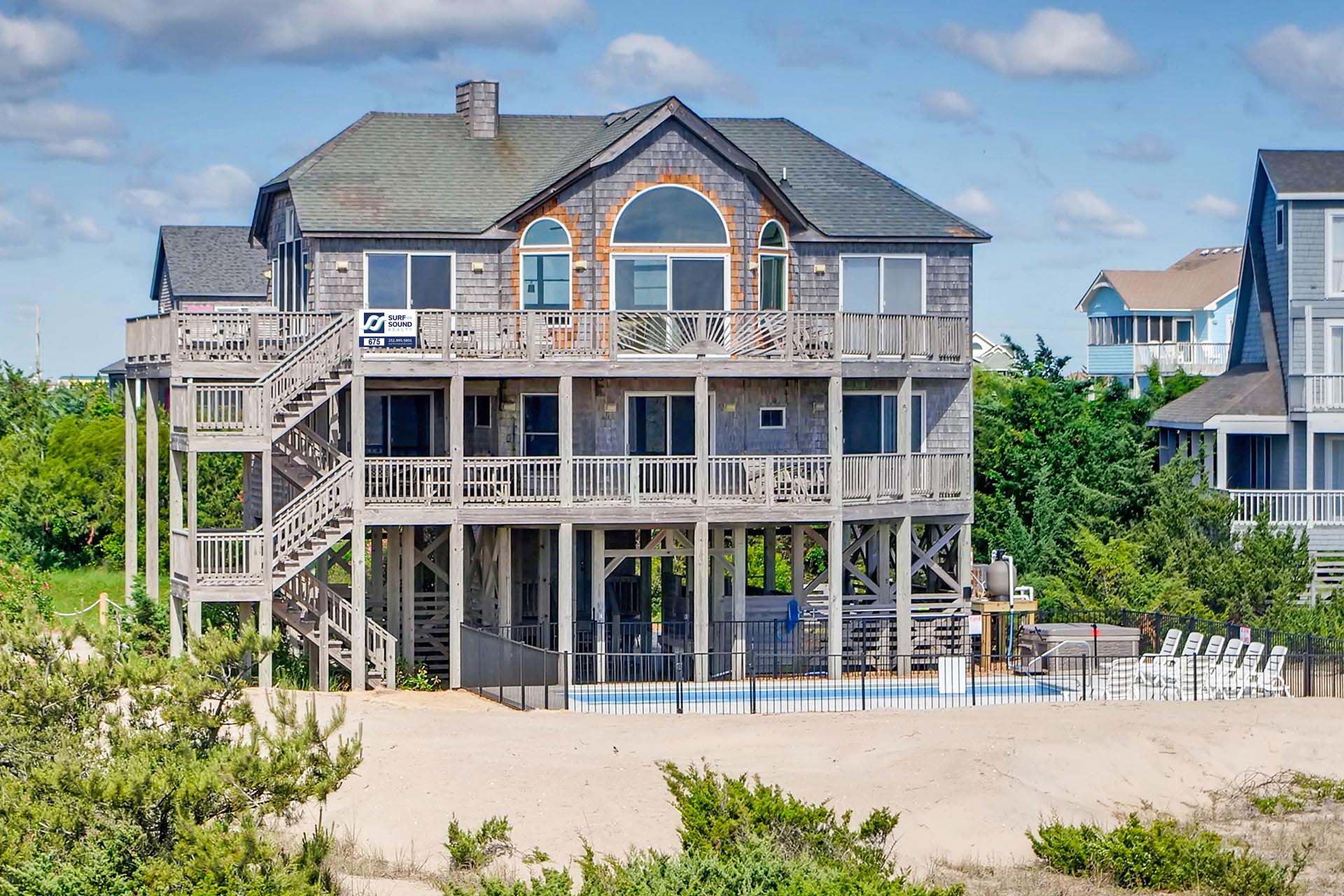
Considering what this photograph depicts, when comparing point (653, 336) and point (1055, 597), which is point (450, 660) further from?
point (1055, 597)

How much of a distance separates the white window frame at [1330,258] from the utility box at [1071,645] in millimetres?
12794

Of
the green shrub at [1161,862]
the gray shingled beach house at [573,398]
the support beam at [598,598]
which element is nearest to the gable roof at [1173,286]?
the gray shingled beach house at [573,398]

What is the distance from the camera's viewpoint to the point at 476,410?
1502 inches

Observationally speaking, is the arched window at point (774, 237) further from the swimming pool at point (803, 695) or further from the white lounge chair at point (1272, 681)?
the white lounge chair at point (1272, 681)

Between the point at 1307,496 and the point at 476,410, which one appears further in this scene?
the point at 1307,496

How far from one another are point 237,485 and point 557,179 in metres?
18.5

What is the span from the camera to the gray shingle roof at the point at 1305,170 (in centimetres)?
4525

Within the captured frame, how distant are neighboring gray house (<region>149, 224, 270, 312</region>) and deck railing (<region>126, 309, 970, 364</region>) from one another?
26.0 meters

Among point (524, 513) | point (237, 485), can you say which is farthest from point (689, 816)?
point (237, 485)

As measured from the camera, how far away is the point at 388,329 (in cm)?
3462

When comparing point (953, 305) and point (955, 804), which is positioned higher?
point (953, 305)

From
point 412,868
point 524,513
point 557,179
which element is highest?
point 557,179

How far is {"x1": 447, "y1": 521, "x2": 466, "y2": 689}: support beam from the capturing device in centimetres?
3462

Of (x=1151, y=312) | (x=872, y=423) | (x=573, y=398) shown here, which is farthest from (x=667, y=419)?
(x=1151, y=312)
